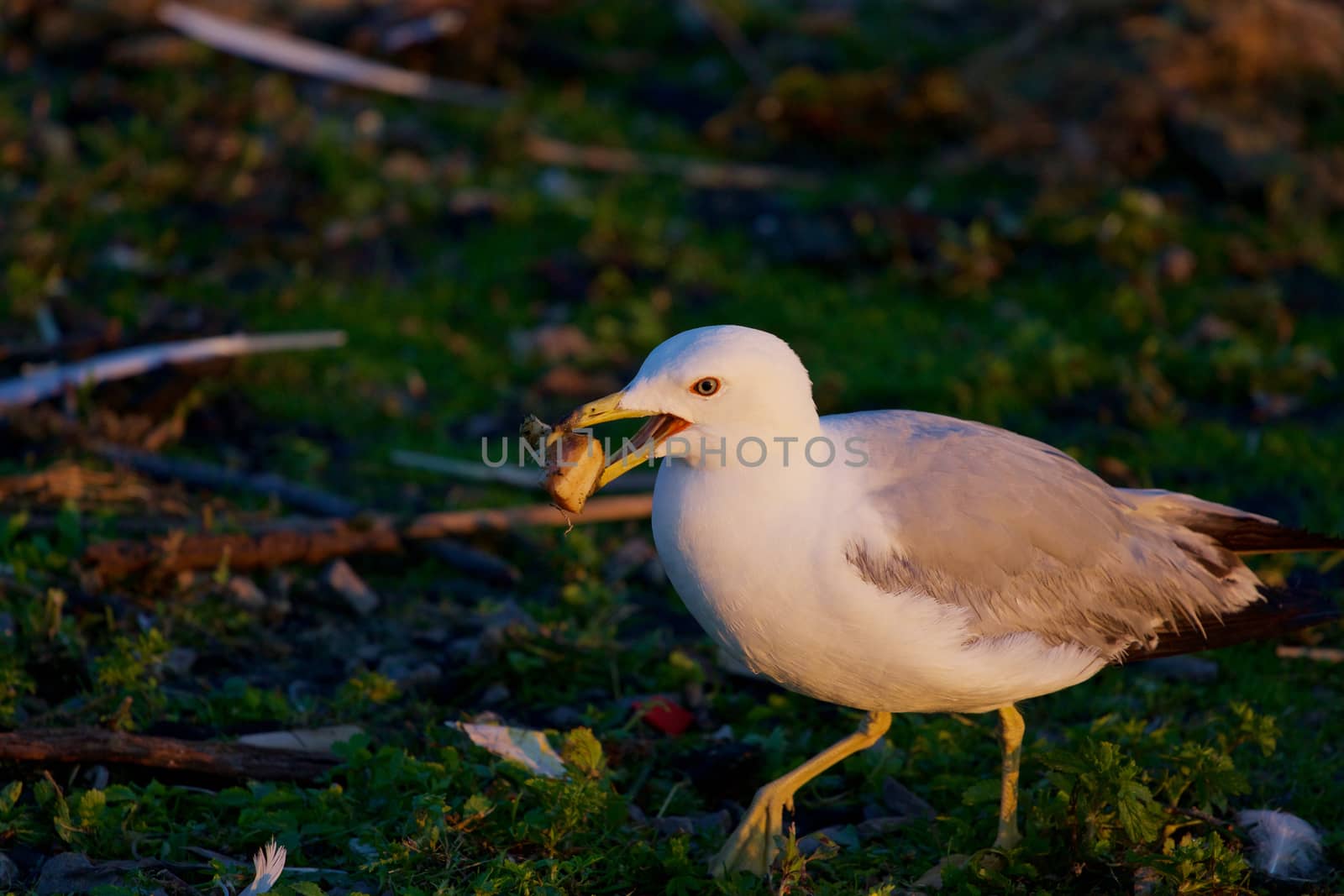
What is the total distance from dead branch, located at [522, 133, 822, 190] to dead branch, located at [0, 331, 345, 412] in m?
2.84

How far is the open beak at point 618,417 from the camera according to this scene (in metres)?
3.91

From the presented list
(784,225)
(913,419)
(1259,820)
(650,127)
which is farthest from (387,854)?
(650,127)

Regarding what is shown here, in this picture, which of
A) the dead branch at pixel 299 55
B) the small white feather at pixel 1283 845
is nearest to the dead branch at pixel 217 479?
the small white feather at pixel 1283 845

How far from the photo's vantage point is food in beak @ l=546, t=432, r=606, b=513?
401 centimetres

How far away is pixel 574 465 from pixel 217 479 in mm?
2682

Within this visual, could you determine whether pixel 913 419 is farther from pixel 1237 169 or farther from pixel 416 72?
pixel 416 72

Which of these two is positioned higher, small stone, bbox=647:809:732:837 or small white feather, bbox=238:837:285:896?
small white feather, bbox=238:837:285:896

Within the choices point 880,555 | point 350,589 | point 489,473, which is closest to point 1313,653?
point 880,555

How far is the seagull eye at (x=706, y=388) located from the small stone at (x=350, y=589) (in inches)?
84.6

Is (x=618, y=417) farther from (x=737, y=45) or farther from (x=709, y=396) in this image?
(x=737, y=45)

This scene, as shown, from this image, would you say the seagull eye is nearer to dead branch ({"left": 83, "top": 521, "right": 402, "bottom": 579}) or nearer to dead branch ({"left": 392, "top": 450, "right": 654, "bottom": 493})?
dead branch ({"left": 83, "top": 521, "right": 402, "bottom": 579})

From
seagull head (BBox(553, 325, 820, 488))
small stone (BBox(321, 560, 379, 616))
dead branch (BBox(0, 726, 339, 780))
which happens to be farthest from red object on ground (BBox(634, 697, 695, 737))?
small stone (BBox(321, 560, 379, 616))

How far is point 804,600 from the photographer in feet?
12.6

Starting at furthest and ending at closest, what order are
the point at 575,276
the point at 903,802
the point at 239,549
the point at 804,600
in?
the point at 575,276 → the point at 239,549 → the point at 903,802 → the point at 804,600
